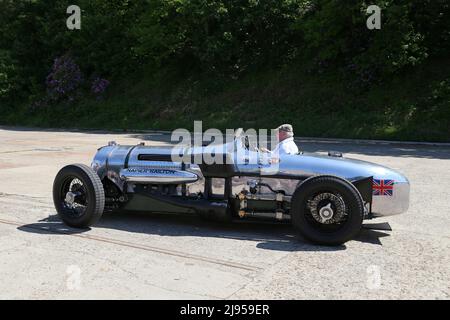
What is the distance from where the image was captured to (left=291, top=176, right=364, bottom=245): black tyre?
539 centimetres

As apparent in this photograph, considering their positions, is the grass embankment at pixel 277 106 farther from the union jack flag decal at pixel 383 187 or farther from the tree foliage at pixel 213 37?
the union jack flag decal at pixel 383 187

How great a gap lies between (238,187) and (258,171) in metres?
0.31

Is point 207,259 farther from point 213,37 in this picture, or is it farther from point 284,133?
point 213,37

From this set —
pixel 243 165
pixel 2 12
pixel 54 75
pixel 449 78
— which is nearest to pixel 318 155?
pixel 243 165

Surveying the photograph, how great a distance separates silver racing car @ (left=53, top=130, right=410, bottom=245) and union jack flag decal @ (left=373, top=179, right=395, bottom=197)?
0.01 meters

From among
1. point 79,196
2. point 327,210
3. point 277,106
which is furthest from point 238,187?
point 277,106

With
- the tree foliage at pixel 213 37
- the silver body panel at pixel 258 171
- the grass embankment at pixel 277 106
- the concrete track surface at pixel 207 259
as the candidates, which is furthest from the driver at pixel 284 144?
the tree foliage at pixel 213 37

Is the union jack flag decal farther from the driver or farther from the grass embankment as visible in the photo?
the grass embankment

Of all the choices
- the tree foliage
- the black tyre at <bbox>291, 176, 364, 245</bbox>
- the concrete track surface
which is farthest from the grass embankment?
the black tyre at <bbox>291, 176, 364, 245</bbox>

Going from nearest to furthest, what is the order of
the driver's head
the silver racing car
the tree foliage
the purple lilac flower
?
1. the silver racing car
2. the driver's head
3. the tree foliage
4. the purple lilac flower

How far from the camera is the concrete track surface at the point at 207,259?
167 inches

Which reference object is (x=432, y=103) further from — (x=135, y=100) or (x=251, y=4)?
(x=135, y=100)

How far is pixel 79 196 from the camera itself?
6379 millimetres

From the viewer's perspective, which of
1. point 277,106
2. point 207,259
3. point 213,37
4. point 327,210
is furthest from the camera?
point 213,37
